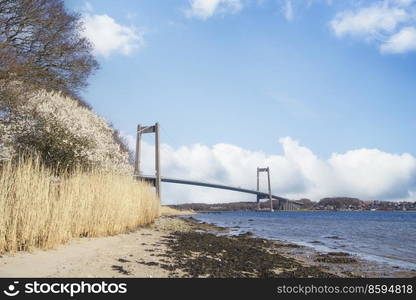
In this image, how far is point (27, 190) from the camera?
638 cm

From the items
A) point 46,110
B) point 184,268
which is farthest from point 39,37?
point 184,268

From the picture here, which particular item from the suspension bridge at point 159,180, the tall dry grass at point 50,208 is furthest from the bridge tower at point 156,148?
the tall dry grass at point 50,208

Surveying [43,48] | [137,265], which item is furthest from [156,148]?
[137,265]

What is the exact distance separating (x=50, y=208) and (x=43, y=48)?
28.4ft

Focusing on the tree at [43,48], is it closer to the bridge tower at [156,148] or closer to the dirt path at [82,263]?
the dirt path at [82,263]

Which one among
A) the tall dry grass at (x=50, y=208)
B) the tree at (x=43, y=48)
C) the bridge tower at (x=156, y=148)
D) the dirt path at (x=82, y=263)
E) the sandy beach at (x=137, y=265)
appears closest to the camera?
the dirt path at (x=82, y=263)

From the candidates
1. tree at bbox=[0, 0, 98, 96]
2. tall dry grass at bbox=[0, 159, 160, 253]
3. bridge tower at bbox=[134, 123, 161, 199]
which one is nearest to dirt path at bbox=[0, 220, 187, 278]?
tall dry grass at bbox=[0, 159, 160, 253]

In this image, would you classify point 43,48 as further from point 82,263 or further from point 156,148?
point 156,148

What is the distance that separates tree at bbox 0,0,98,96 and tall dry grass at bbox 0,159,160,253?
4.68 metres

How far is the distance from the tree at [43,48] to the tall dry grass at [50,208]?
468 cm

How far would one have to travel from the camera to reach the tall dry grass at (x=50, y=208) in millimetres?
5973

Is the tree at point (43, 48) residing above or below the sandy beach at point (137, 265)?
above

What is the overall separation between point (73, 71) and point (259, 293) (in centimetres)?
1297

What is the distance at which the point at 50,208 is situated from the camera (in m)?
6.74
